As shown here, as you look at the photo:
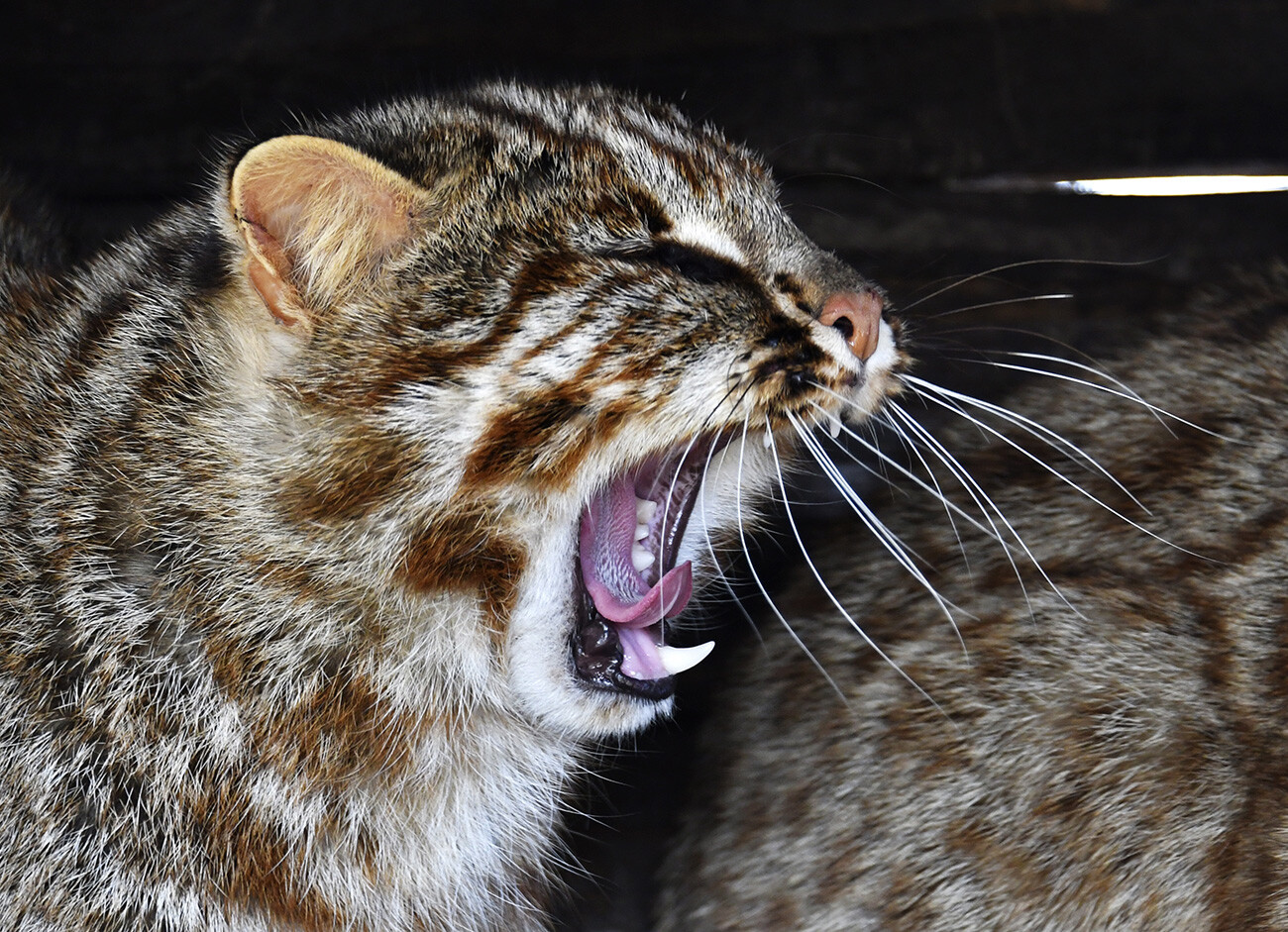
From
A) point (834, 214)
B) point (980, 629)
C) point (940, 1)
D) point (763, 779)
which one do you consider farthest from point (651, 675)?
point (940, 1)

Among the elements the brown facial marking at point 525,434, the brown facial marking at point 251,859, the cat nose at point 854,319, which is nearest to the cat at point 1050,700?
the cat nose at point 854,319

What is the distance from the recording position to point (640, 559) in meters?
2.85

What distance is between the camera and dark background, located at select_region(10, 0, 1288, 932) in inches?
159

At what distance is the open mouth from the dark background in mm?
1181

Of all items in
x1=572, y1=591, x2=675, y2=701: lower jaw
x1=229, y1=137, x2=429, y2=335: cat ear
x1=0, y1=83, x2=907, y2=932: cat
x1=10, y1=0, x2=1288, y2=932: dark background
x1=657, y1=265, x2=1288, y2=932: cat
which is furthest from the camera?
x1=10, y1=0, x2=1288, y2=932: dark background

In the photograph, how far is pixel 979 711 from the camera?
3016 mm

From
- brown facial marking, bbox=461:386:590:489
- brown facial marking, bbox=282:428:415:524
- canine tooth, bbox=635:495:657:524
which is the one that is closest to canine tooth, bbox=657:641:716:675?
canine tooth, bbox=635:495:657:524

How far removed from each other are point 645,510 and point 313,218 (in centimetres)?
90

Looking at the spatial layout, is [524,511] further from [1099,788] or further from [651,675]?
[1099,788]

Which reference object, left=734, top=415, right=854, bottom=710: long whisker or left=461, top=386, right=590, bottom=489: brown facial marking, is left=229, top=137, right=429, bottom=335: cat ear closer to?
left=461, top=386, right=590, bottom=489: brown facial marking

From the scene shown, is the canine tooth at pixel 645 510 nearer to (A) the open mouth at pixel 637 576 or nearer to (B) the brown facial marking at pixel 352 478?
(A) the open mouth at pixel 637 576

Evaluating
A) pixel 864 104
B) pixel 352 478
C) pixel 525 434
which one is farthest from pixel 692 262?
pixel 864 104

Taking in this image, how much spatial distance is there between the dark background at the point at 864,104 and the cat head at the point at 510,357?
1371 millimetres

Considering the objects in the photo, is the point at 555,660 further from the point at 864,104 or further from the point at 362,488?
the point at 864,104
